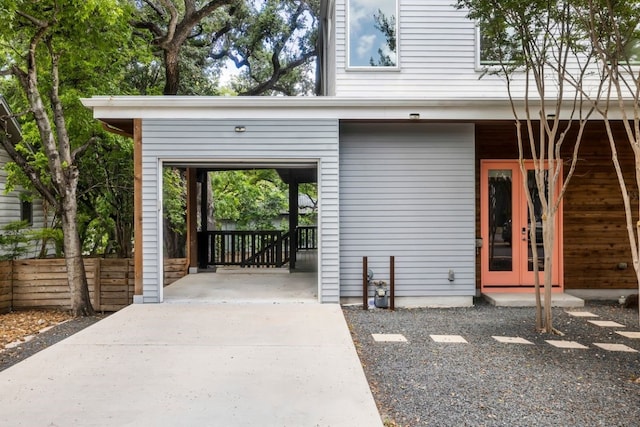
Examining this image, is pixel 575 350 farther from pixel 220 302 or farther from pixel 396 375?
pixel 220 302

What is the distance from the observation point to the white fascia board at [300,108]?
595cm

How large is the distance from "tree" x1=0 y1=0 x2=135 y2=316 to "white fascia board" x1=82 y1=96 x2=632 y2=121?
1053mm

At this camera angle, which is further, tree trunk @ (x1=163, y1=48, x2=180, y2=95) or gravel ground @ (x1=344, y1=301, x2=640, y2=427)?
tree trunk @ (x1=163, y1=48, x2=180, y2=95)

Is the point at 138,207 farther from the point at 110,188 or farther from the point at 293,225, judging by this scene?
the point at 293,225

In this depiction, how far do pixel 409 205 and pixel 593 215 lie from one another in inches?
129

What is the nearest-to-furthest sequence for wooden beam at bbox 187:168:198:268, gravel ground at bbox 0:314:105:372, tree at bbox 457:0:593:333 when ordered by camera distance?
gravel ground at bbox 0:314:105:372, tree at bbox 457:0:593:333, wooden beam at bbox 187:168:198:268

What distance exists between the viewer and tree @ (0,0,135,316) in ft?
19.7

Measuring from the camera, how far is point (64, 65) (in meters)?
7.61

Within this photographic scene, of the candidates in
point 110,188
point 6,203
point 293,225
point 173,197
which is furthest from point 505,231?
point 6,203

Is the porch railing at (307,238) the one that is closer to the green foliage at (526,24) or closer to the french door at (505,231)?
the french door at (505,231)

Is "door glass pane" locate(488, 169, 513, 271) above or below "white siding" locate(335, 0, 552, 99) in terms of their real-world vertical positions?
below

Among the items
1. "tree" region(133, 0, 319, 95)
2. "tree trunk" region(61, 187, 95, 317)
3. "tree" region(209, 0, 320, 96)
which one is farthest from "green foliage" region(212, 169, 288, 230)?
"tree trunk" region(61, 187, 95, 317)

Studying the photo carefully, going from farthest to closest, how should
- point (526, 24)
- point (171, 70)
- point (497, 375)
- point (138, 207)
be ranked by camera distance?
point (171, 70) → point (138, 207) → point (526, 24) → point (497, 375)

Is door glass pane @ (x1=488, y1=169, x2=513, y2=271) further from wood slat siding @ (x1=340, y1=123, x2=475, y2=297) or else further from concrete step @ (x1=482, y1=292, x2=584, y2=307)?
wood slat siding @ (x1=340, y1=123, x2=475, y2=297)
